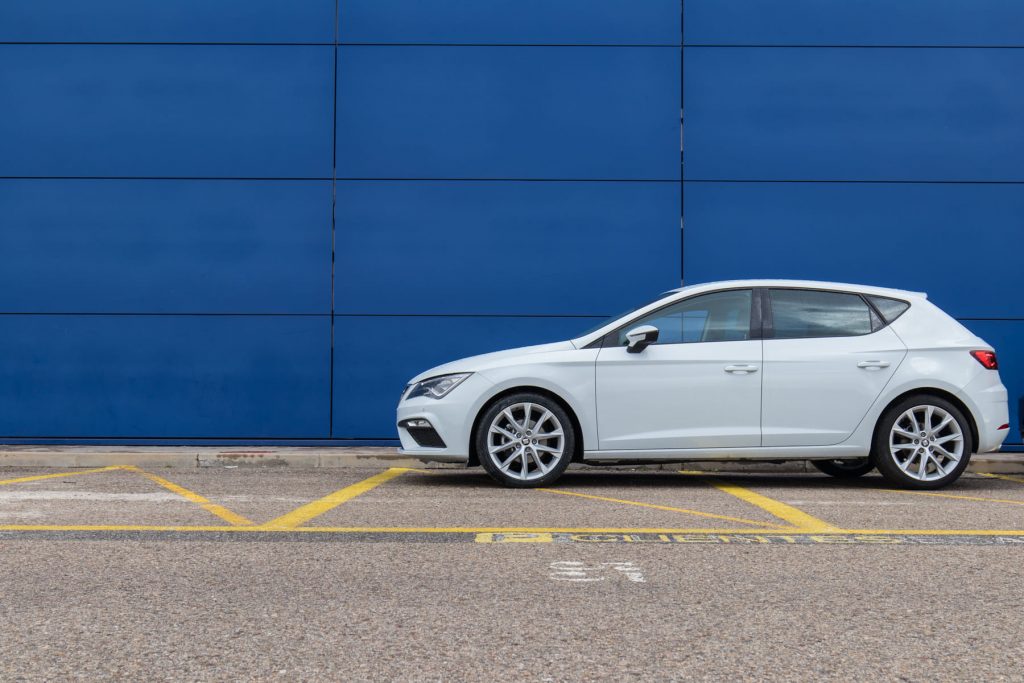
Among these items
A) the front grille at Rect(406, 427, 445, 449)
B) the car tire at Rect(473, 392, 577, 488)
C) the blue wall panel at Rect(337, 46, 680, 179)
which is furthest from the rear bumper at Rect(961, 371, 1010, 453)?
the blue wall panel at Rect(337, 46, 680, 179)

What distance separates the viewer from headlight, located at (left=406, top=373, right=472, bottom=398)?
8.69m

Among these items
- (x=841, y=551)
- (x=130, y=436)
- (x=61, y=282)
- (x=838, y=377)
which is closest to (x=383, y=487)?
(x=838, y=377)

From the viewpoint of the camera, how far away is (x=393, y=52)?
1339 centimetres

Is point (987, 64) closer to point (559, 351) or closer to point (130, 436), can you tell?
point (559, 351)

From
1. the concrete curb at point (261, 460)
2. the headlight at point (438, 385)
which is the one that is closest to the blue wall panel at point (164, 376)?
the concrete curb at point (261, 460)

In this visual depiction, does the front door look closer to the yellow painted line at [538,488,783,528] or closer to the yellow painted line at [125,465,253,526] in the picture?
the yellow painted line at [538,488,783,528]

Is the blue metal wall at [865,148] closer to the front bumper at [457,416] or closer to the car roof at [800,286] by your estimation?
the car roof at [800,286]

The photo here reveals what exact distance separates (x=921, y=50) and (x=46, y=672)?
12653 mm

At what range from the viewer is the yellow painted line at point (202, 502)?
672 cm

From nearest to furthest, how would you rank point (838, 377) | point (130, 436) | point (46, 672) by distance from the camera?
point (46, 672)
point (838, 377)
point (130, 436)

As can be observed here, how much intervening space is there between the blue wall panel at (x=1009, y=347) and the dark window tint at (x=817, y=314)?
4.72 metres

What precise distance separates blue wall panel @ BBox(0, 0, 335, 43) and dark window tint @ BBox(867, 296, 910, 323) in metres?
7.49

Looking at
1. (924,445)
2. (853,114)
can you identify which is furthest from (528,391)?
(853,114)

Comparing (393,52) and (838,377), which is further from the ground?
(393,52)
